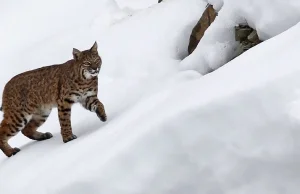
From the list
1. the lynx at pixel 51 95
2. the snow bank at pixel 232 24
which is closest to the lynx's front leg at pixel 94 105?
the lynx at pixel 51 95

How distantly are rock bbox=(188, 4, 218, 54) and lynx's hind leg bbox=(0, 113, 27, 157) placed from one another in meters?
2.84

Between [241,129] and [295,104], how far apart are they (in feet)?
1.46

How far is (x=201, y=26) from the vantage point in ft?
29.1

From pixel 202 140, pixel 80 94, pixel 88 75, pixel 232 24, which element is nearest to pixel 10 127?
pixel 80 94

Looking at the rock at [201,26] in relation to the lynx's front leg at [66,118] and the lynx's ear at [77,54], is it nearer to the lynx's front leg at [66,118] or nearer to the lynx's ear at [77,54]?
the lynx's ear at [77,54]

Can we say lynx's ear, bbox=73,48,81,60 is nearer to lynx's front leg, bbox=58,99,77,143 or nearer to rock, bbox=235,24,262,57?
lynx's front leg, bbox=58,99,77,143

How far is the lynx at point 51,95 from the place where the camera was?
6.92m

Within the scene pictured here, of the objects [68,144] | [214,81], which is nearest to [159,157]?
[214,81]

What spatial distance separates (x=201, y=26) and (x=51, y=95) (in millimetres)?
2749

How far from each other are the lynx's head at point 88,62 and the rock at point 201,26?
2376 millimetres

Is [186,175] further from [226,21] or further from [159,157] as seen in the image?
[226,21]

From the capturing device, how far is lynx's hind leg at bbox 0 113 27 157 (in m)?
7.43

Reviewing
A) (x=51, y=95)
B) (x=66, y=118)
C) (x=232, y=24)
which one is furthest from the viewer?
(x=232, y=24)

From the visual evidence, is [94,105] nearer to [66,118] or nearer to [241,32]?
[66,118]
